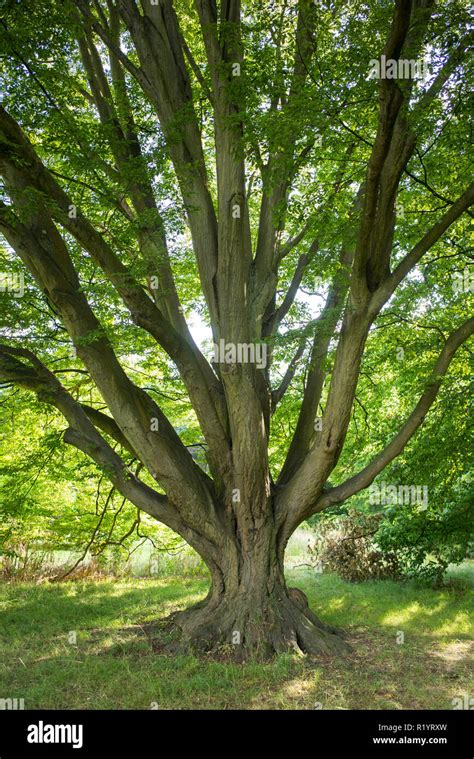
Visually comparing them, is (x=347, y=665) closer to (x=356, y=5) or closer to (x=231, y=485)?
(x=231, y=485)

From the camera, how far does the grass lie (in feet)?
16.2

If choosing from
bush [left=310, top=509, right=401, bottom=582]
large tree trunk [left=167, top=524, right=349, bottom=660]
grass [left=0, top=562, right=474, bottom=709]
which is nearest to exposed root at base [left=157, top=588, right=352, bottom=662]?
large tree trunk [left=167, top=524, right=349, bottom=660]

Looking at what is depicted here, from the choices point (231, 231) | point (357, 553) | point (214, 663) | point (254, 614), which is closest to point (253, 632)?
point (254, 614)

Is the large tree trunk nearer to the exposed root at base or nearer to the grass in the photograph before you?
the exposed root at base

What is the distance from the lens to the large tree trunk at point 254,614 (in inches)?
245

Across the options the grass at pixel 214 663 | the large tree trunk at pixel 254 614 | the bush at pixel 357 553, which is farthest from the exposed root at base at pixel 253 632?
the bush at pixel 357 553

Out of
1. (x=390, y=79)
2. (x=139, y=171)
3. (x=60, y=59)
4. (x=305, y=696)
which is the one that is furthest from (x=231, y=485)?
(x=60, y=59)

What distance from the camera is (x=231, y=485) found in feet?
22.8

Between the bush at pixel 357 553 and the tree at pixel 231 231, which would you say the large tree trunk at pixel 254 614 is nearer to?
the tree at pixel 231 231

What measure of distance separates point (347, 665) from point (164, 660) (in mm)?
1916

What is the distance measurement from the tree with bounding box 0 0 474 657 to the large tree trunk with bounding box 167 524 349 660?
0.08 ft

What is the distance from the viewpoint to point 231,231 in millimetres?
6480

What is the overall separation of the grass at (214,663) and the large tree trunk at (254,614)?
31cm
